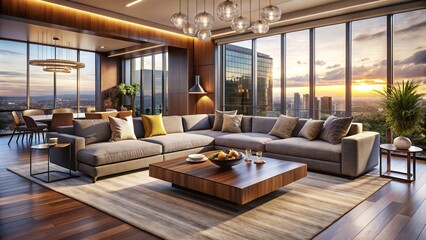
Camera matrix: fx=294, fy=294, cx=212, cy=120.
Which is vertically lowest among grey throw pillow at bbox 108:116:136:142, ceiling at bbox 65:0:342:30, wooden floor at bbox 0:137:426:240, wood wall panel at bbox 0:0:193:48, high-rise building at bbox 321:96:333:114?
wooden floor at bbox 0:137:426:240

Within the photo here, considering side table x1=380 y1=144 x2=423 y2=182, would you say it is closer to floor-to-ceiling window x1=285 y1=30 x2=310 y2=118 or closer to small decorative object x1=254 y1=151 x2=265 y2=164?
small decorative object x1=254 y1=151 x2=265 y2=164

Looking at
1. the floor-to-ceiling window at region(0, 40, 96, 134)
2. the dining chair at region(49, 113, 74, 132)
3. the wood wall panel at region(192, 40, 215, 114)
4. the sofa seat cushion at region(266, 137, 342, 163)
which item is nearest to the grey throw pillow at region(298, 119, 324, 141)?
the sofa seat cushion at region(266, 137, 342, 163)

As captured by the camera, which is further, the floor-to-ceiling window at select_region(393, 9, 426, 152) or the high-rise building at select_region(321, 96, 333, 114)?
the high-rise building at select_region(321, 96, 333, 114)

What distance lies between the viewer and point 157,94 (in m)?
10.4

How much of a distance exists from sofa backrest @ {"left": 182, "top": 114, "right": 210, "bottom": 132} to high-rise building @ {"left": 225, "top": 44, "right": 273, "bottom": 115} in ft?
5.07

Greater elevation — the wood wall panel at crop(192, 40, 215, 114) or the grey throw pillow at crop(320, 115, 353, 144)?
the wood wall panel at crop(192, 40, 215, 114)

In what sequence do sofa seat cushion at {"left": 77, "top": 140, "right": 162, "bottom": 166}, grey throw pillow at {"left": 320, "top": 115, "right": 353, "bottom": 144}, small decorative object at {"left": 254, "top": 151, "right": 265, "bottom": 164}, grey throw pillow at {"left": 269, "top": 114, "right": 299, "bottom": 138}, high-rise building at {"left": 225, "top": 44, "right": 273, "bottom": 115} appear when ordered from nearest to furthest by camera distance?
small decorative object at {"left": 254, "top": 151, "right": 265, "bottom": 164} → sofa seat cushion at {"left": 77, "top": 140, "right": 162, "bottom": 166} → grey throw pillow at {"left": 320, "top": 115, "right": 353, "bottom": 144} → grey throw pillow at {"left": 269, "top": 114, "right": 299, "bottom": 138} → high-rise building at {"left": 225, "top": 44, "right": 273, "bottom": 115}

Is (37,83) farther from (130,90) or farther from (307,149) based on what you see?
(307,149)

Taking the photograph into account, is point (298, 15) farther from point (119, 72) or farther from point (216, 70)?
point (119, 72)

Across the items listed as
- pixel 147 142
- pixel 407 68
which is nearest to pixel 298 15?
pixel 407 68

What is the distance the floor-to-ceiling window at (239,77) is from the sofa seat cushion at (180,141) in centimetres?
262

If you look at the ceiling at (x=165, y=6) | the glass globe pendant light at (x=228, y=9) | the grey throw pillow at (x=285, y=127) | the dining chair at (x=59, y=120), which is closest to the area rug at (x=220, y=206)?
the grey throw pillow at (x=285, y=127)

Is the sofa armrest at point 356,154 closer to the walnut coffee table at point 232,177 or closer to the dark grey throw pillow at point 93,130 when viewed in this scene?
the walnut coffee table at point 232,177

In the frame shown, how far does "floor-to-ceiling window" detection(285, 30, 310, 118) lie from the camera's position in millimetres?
6816
